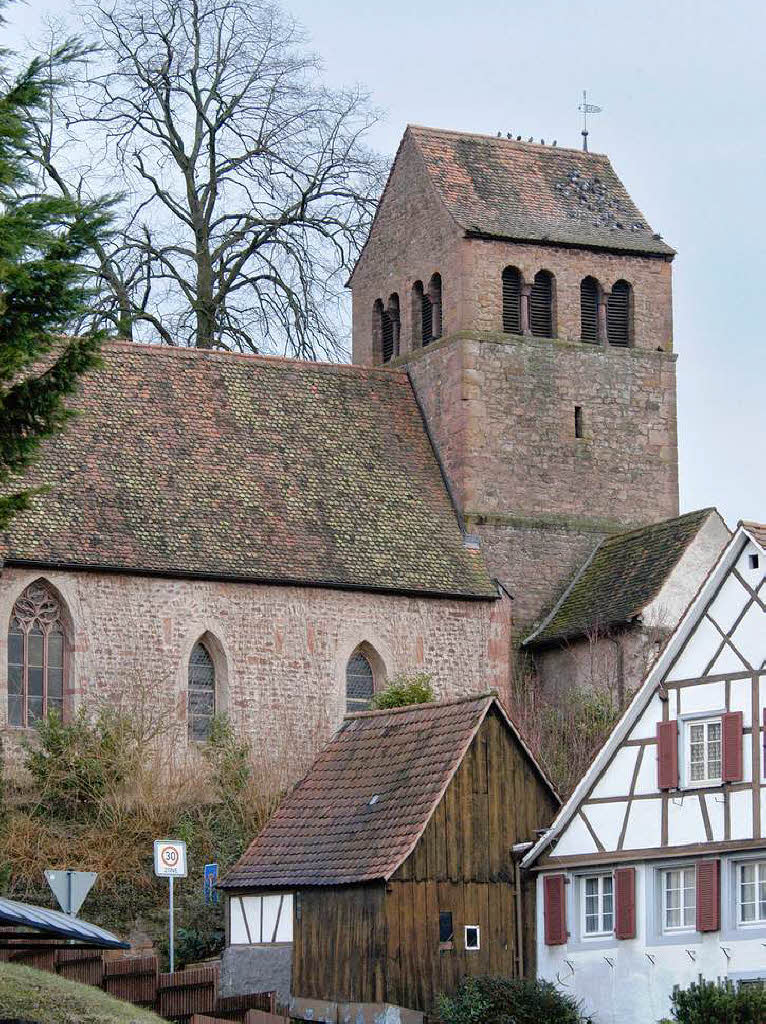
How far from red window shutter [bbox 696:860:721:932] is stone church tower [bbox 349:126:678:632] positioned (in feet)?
54.4

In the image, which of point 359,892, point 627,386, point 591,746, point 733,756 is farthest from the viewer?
Result: point 627,386

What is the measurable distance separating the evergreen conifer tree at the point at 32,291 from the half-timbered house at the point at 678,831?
837cm

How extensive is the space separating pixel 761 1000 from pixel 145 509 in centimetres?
1862

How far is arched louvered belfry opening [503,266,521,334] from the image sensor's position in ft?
158

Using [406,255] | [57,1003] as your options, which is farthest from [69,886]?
[406,255]

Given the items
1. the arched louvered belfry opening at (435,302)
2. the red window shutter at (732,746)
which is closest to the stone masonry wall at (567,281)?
the arched louvered belfry opening at (435,302)

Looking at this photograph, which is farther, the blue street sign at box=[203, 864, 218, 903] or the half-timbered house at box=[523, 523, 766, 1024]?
the blue street sign at box=[203, 864, 218, 903]

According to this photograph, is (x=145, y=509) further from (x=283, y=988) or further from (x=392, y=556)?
(x=283, y=988)

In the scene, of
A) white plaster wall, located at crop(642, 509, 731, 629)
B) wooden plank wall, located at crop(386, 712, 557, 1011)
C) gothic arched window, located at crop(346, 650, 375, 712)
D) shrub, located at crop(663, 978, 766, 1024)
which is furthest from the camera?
gothic arched window, located at crop(346, 650, 375, 712)

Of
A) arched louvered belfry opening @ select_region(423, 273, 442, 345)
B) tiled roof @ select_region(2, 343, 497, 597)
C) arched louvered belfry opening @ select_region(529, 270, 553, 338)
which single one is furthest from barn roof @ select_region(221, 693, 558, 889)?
arched louvered belfry opening @ select_region(529, 270, 553, 338)

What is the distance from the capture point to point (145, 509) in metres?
43.2

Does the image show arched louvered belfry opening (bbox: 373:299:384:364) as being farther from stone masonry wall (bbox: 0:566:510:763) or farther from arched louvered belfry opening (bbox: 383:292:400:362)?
stone masonry wall (bbox: 0:566:510:763)

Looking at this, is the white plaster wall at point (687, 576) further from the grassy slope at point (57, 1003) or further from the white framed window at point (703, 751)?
the grassy slope at point (57, 1003)

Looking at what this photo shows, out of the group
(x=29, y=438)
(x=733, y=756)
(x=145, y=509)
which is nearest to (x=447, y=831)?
(x=733, y=756)
